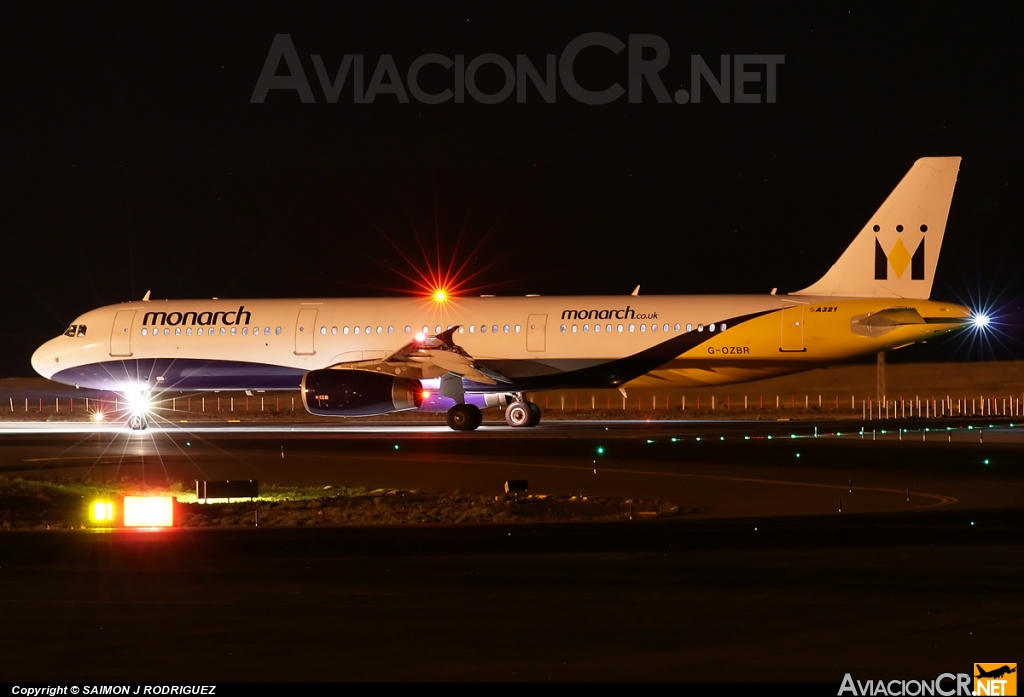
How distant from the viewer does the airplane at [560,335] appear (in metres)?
39.1

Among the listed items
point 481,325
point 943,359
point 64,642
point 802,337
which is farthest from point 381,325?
point 943,359

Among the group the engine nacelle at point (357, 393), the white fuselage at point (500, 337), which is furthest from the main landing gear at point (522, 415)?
the engine nacelle at point (357, 393)

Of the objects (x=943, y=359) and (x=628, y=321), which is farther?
(x=943, y=359)

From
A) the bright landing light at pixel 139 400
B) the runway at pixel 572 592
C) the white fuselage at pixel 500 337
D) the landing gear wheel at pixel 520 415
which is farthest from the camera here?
the bright landing light at pixel 139 400

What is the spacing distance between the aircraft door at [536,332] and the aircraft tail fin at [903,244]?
738cm

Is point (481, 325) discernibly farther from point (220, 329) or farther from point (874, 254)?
point (874, 254)

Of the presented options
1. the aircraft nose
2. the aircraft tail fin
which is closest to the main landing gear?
the aircraft tail fin

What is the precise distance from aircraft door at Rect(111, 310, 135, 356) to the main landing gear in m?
13.2

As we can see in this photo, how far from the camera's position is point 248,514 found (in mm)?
19594

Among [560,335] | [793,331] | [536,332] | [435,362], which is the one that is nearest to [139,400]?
[435,362]

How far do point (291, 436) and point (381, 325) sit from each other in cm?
698

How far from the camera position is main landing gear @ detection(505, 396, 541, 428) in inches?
1655

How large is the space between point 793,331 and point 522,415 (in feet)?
27.1

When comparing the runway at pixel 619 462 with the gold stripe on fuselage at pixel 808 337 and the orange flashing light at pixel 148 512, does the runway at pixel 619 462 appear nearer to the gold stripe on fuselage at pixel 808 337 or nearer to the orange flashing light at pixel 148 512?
the gold stripe on fuselage at pixel 808 337
